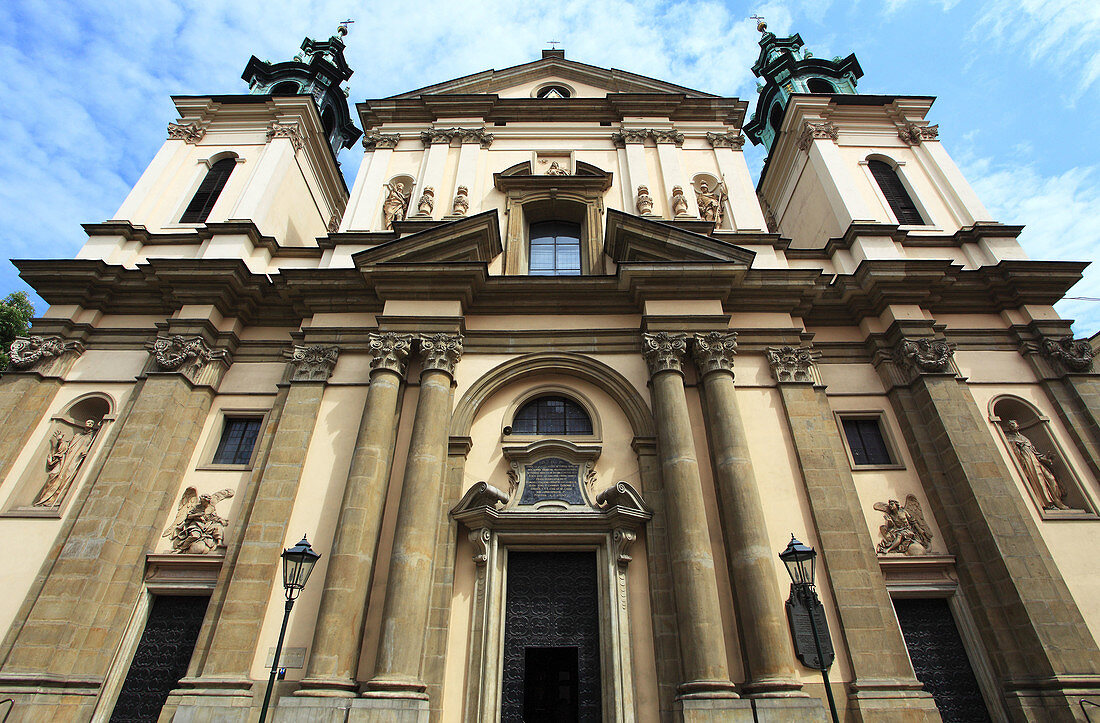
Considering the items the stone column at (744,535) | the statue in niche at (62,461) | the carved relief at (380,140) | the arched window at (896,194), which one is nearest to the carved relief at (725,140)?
the arched window at (896,194)

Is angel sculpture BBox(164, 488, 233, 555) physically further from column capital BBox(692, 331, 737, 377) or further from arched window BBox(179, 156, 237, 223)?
column capital BBox(692, 331, 737, 377)

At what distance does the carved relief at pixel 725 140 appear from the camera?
16938 mm

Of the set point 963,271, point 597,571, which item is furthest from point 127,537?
point 963,271

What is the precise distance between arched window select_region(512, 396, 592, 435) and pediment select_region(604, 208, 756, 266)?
140 inches

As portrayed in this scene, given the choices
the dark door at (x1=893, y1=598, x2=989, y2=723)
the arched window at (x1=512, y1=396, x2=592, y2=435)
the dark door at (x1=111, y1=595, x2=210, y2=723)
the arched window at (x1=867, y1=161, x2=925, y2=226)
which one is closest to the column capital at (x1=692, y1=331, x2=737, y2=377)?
the arched window at (x1=512, y1=396, x2=592, y2=435)

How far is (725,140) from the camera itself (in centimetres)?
1703

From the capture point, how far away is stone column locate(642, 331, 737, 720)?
865 centimetres

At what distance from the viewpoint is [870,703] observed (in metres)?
8.62

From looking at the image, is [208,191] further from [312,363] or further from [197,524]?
[197,524]

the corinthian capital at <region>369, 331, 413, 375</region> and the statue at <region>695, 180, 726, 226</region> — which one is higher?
the statue at <region>695, 180, 726, 226</region>

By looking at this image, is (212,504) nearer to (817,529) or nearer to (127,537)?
(127,537)

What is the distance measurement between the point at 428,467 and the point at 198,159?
1345cm

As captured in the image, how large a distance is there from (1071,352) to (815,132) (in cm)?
911

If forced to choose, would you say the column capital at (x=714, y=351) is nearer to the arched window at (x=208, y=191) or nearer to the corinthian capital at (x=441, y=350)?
the corinthian capital at (x=441, y=350)
